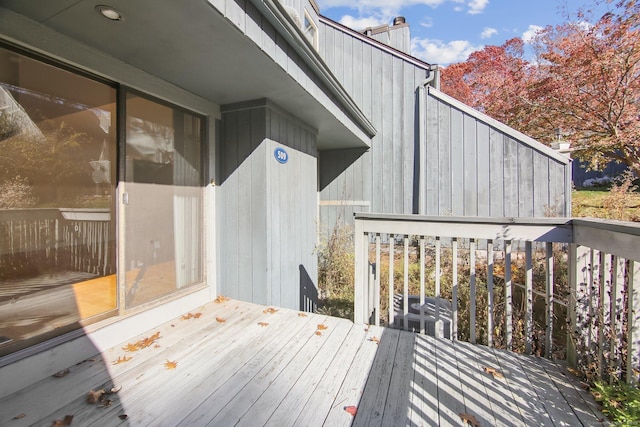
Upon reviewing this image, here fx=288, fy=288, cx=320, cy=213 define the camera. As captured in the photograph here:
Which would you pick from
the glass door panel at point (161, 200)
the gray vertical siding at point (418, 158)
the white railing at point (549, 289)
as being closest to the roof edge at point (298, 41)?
the glass door panel at point (161, 200)

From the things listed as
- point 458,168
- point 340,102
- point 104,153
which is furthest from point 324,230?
point 104,153

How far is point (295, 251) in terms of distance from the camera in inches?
139

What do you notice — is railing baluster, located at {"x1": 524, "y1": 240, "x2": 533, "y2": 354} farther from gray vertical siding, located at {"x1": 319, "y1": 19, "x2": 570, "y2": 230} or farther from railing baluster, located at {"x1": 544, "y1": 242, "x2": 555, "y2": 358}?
gray vertical siding, located at {"x1": 319, "y1": 19, "x2": 570, "y2": 230}

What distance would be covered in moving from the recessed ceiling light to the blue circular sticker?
5.51ft

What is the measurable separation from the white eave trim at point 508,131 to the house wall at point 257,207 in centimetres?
350

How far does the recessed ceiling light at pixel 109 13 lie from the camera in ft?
5.12

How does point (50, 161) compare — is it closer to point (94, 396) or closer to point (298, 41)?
point (94, 396)

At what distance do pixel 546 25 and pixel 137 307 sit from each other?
9.59 metres

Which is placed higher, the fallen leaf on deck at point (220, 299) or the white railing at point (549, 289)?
the white railing at point (549, 289)

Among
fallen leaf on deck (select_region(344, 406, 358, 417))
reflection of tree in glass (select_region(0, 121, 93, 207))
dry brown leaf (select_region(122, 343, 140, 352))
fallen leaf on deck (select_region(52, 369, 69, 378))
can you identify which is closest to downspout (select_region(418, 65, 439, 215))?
fallen leaf on deck (select_region(344, 406, 358, 417))

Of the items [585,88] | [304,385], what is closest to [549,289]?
[304,385]

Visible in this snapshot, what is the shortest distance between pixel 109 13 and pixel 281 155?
1863mm

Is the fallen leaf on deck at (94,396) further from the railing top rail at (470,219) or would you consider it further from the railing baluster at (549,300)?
the railing baluster at (549,300)

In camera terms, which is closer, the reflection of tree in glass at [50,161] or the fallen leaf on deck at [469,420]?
the fallen leaf on deck at [469,420]
